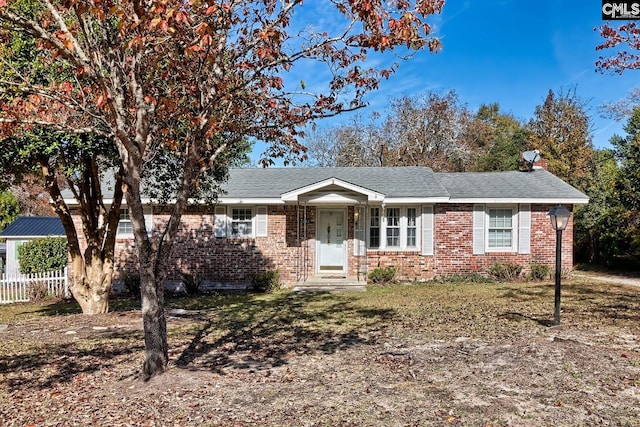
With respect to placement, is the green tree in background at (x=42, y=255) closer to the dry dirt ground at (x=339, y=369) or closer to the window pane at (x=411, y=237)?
the dry dirt ground at (x=339, y=369)

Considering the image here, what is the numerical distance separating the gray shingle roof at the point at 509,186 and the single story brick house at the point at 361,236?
80 mm

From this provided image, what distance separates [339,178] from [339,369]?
11.6 m

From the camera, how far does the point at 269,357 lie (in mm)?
6500

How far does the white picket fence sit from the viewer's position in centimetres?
1451

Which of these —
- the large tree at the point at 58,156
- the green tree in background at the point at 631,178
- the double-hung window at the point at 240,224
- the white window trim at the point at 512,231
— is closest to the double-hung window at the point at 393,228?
the white window trim at the point at 512,231

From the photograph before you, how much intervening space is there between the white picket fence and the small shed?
282 inches

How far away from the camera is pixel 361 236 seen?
15.5 meters

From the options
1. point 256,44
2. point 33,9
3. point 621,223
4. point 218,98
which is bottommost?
point 621,223

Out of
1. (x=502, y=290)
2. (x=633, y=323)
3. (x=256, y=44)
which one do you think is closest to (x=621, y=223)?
(x=502, y=290)

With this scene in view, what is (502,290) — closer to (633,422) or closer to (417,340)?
(417,340)

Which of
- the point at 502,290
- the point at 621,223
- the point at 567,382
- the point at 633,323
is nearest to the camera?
the point at 567,382

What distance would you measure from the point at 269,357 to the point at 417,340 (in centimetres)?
252

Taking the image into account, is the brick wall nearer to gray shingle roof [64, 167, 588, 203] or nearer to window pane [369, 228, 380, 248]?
window pane [369, 228, 380, 248]

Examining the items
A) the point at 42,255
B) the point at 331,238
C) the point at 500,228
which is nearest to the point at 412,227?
the point at 331,238
